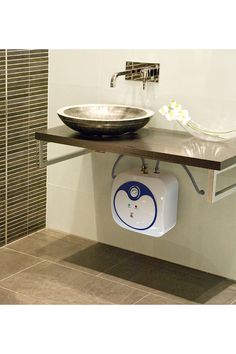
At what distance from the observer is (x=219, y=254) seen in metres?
2.68

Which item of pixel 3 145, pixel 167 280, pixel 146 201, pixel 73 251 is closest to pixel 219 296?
pixel 167 280

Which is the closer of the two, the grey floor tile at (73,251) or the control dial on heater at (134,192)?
the control dial on heater at (134,192)

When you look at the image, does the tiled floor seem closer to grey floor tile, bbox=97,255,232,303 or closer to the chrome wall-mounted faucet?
grey floor tile, bbox=97,255,232,303

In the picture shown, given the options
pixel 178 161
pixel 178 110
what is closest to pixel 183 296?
pixel 178 161

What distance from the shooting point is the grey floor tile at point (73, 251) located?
2.81 m

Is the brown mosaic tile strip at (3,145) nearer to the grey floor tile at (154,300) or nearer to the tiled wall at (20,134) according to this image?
the tiled wall at (20,134)

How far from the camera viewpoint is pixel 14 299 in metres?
2.43

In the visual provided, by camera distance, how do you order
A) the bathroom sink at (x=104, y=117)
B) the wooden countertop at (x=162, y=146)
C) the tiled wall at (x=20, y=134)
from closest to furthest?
the wooden countertop at (x=162, y=146), the bathroom sink at (x=104, y=117), the tiled wall at (x=20, y=134)

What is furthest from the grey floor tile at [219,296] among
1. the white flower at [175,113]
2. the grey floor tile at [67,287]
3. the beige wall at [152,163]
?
the white flower at [175,113]

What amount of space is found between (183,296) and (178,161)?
66 cm

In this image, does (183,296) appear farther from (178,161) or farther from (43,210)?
(43,210)

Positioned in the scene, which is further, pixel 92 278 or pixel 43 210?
pixel 43 210

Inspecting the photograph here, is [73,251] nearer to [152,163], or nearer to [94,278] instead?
[94,278]
